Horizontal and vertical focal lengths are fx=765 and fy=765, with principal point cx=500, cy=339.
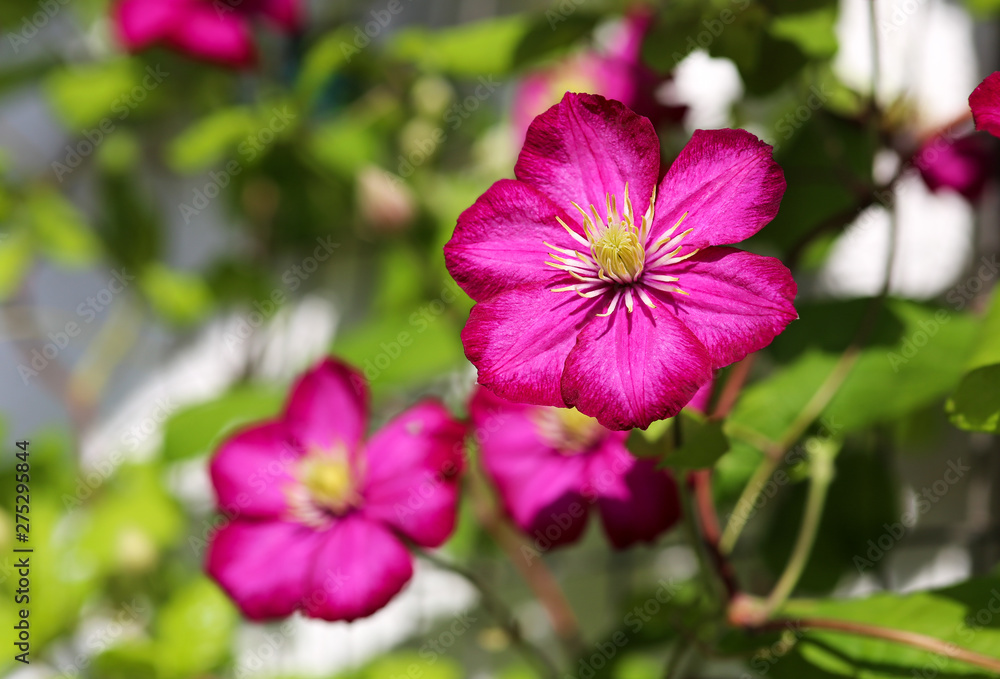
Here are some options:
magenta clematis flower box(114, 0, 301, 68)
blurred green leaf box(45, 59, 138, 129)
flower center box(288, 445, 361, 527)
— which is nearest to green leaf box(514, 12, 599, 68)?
flower center box(288, 445, 361, 527)

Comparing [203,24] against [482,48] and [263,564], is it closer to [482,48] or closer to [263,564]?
[482,48]

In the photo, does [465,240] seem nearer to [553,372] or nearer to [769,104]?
[553,372]

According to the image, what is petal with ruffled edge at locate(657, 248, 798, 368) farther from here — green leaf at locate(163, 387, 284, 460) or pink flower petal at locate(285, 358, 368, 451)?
green leaf at locate(163, 387, 284, 460)

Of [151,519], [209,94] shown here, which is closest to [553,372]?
[151,519]

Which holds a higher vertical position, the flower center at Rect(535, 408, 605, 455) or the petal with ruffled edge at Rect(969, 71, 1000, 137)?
the petal with ruffled edge at Rect(969, 71, 1000, 137)

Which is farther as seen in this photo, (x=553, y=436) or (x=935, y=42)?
(x=935, y=42)

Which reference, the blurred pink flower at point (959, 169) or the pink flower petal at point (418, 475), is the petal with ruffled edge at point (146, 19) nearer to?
the pink flower petal at point (418, 475)

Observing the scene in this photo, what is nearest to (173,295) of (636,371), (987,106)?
(636,371)
